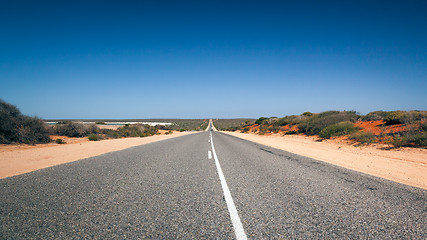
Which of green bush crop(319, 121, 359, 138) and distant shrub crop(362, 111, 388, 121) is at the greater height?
distant shrub crop(362, 111, 388, 121)

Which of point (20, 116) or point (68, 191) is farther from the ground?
point (20, 116)

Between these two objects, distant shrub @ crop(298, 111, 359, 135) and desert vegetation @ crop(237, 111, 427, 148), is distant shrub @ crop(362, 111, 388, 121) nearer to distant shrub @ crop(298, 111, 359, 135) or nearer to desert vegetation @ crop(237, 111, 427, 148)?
desert vegetation @ crop(237, 111, 427, 148)

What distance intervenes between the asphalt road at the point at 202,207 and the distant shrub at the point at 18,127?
9.45 meters

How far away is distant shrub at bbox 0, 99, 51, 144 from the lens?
11328 mm

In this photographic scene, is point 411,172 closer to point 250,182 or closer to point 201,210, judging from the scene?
point 250,182

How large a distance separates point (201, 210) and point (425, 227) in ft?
9.83

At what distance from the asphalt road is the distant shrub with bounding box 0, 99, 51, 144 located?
9.45 m

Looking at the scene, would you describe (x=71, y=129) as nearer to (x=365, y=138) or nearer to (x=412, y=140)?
(x=365, y=138)

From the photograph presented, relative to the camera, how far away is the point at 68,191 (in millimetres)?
3834

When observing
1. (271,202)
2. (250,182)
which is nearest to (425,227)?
(271,202)

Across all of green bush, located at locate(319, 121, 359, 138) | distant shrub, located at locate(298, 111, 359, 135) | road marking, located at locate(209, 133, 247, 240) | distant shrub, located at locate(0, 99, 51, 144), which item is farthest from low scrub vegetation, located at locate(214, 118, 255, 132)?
road marking, located at locate(209, 133, 247, 240)

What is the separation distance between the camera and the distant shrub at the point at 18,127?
11.3 meters

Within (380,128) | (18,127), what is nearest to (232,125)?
→ (380,128)

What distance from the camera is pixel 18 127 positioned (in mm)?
11836
